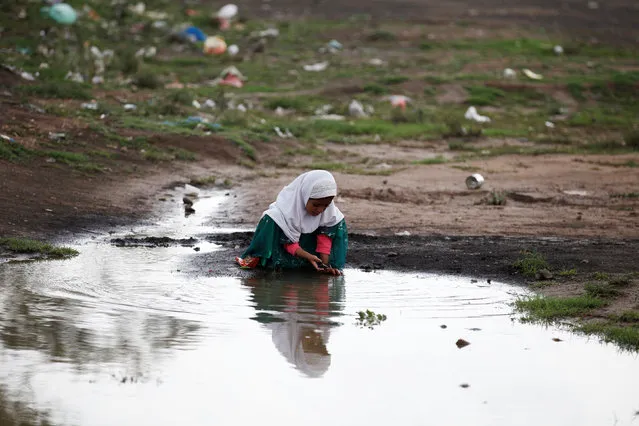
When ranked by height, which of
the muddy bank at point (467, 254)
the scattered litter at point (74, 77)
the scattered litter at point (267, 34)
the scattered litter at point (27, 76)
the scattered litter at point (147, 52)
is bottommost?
the muddy bank at point (467, 254)

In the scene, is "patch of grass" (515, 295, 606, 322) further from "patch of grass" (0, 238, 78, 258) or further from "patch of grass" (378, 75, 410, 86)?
"patch of grass" (378, 75, 410, 86)

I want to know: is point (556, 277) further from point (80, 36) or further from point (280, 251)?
point (80, 36)

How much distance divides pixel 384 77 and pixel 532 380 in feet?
62.5

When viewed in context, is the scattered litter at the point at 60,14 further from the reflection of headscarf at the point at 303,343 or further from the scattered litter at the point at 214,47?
the reflection of headscarf at the point at 303,343

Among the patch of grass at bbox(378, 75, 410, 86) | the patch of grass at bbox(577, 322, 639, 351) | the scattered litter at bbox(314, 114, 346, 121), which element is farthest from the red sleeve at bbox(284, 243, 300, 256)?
the patch of grass at bbox(378, 75, 410, 86)

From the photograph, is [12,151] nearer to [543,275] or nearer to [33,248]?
[33,248]

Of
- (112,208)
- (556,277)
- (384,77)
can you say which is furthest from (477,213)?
(384,77)

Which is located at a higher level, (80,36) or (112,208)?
(80,36)

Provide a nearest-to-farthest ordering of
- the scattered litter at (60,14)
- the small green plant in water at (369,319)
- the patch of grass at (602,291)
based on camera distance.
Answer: the small green plant in water at (369,319) → the patch of grass at (602,291) → the scattered litter at (60,14)

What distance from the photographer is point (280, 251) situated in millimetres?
8875

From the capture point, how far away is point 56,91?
17.0m

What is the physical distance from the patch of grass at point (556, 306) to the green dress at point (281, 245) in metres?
1.76

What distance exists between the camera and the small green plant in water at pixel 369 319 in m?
7.14

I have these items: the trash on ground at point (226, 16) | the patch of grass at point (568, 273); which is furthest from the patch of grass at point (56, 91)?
the trash on ground at point (226, 16)
